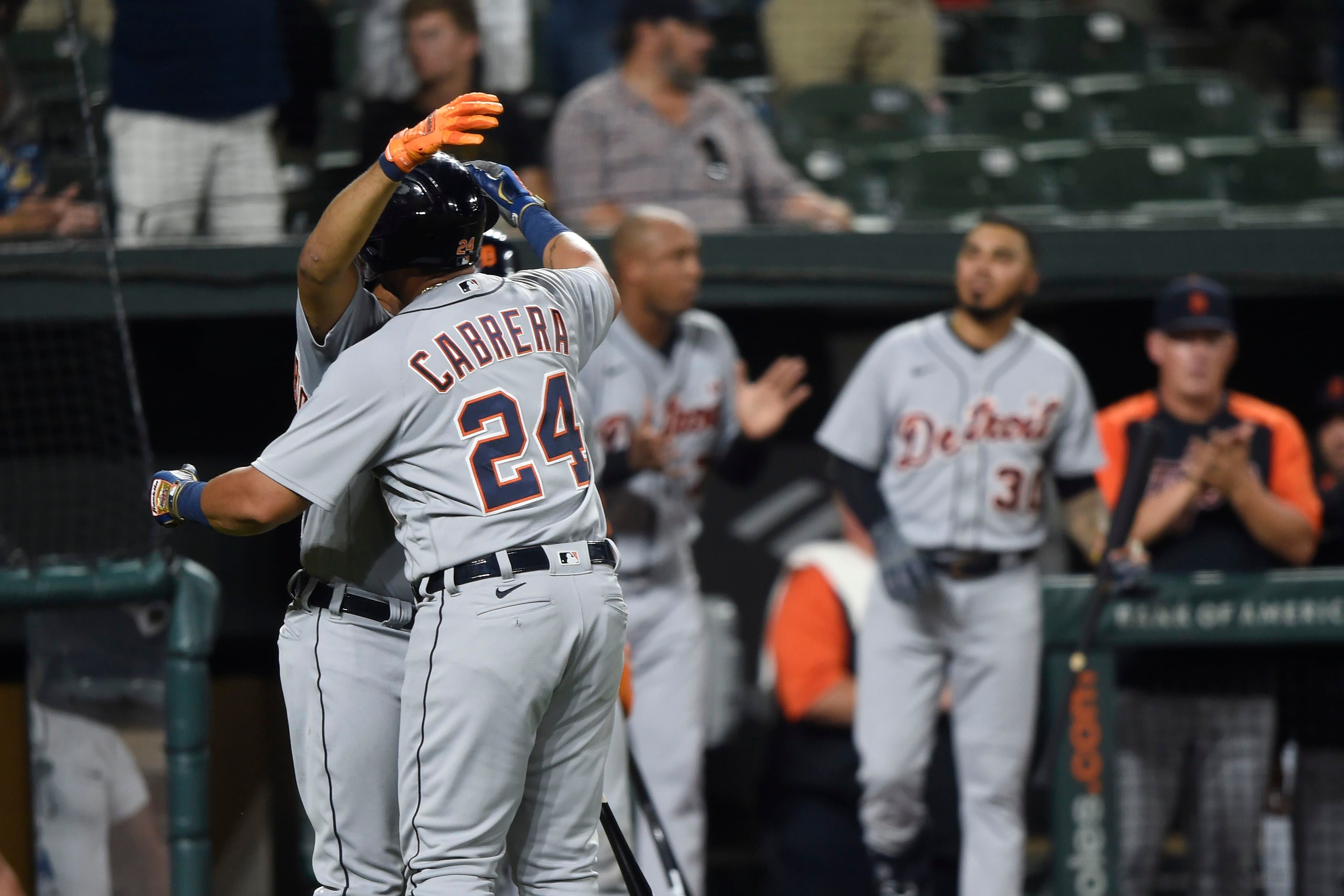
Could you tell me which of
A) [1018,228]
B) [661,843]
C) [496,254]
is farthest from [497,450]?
[1018,228]

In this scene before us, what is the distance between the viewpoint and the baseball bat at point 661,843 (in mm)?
3250

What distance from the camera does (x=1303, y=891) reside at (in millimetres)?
4055

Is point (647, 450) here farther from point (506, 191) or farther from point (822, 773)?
point (506, 191)

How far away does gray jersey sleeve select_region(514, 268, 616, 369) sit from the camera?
2.46 metres

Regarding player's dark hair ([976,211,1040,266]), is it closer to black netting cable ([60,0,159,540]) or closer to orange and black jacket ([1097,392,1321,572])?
orange and black jacket ([1097,392,1321,572])

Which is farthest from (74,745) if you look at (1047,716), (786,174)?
(786,174)

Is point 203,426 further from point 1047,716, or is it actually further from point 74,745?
point 1047,716

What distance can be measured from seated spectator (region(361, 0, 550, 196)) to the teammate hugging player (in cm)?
257

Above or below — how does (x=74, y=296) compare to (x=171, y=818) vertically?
above

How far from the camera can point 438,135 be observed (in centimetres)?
219

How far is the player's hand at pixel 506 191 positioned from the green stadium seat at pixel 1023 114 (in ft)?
12.9

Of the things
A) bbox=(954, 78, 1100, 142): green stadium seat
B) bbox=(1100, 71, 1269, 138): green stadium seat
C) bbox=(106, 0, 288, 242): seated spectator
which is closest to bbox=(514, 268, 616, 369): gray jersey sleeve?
bbox=(106, 0, 288, 242): seated spectator

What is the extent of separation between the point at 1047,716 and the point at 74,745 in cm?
242

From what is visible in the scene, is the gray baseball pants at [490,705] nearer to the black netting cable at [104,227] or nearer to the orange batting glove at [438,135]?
the orange batting glove at [438,135]
